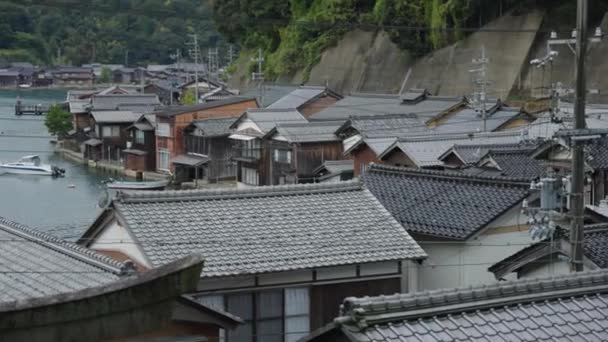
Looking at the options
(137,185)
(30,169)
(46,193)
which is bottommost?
(46,193)

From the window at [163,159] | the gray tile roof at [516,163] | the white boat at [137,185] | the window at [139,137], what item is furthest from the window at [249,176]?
the gray tile roof at [516,163]

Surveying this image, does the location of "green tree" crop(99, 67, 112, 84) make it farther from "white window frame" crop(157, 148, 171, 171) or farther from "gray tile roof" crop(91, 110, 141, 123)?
"white window frame" crop(157, 148, 171, 171)

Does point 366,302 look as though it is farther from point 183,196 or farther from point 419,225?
point 419,225

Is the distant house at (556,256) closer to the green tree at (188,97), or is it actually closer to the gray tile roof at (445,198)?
the gray tile roof at (445,198)

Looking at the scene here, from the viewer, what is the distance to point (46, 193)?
27.2 meters

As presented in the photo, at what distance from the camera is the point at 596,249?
7516 mm

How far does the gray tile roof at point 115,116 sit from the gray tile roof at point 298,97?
6328mm

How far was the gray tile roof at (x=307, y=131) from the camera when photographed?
22734 mm

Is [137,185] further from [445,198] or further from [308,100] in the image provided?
[445,198]

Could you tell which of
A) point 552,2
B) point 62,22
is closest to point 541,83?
point 552,2

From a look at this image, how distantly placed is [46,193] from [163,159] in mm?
5461

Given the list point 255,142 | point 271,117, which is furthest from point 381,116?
point 271,117

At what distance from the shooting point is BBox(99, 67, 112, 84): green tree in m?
64.8

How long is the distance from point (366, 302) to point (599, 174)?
9.08m
